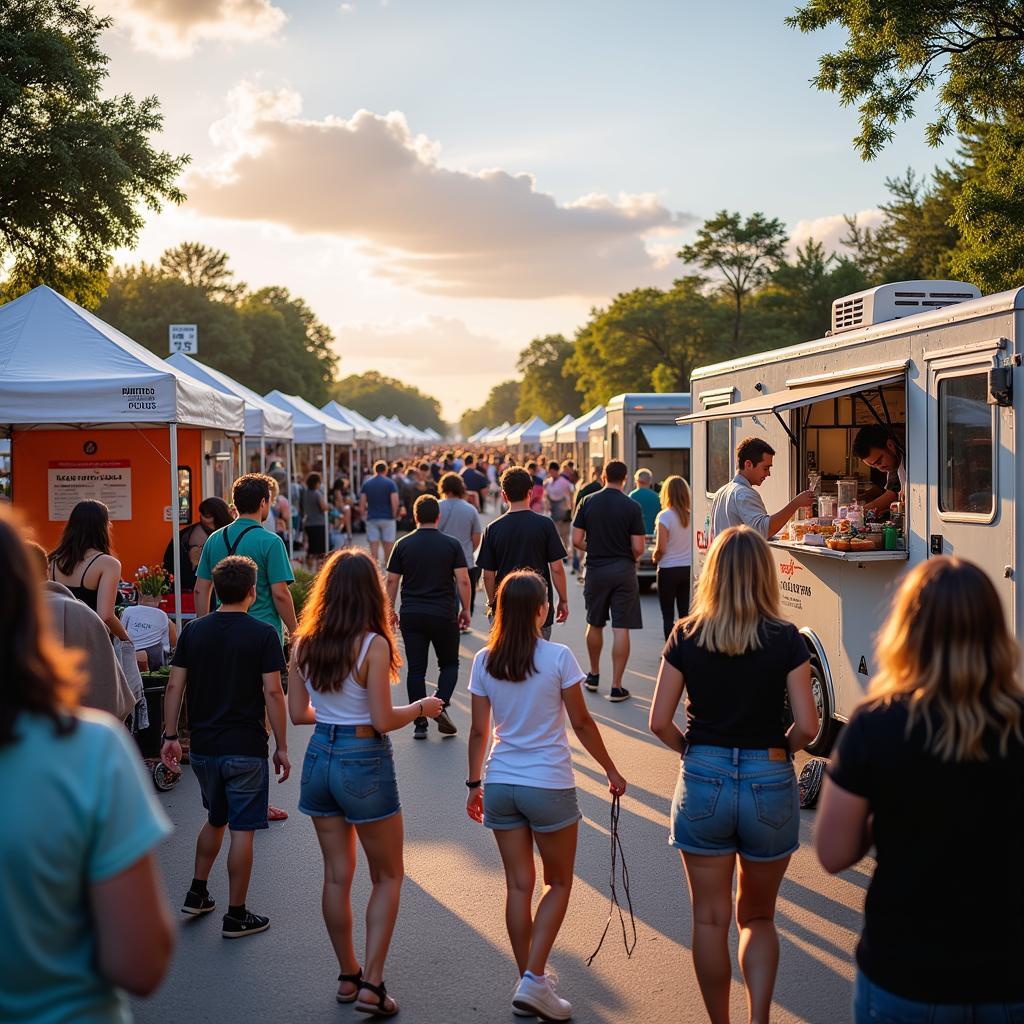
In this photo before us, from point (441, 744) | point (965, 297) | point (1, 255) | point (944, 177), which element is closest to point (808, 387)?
point (965, 297)

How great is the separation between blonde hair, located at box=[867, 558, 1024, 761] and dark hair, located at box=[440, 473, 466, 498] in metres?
8.03

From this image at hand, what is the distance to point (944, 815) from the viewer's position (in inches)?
100

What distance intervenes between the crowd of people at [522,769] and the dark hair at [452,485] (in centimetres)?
341

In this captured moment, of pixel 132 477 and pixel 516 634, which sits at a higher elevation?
pixel 132 477

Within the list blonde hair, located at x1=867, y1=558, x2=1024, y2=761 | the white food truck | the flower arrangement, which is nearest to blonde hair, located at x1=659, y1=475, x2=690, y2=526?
the white food truck

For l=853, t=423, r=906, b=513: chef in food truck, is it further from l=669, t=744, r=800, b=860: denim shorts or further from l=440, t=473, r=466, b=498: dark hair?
l=669, t=744, r=800, b=860: denim shorts

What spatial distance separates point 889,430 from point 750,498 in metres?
1.02

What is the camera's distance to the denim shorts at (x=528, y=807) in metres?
4.31

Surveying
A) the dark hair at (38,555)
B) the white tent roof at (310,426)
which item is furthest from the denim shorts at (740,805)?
the white tent roof at (310,426)

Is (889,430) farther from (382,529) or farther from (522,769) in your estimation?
(382,529)

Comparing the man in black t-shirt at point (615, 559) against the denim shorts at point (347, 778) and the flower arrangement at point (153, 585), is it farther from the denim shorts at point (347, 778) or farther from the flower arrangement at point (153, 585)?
the denim shorts at point (347, 778)

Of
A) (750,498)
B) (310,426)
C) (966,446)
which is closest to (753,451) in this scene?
(750,498)

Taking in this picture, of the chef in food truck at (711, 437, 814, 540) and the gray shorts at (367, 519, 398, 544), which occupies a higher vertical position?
the chef in food truck at (711, 437, 814, 540)

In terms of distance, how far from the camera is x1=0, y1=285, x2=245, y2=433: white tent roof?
400 inches
